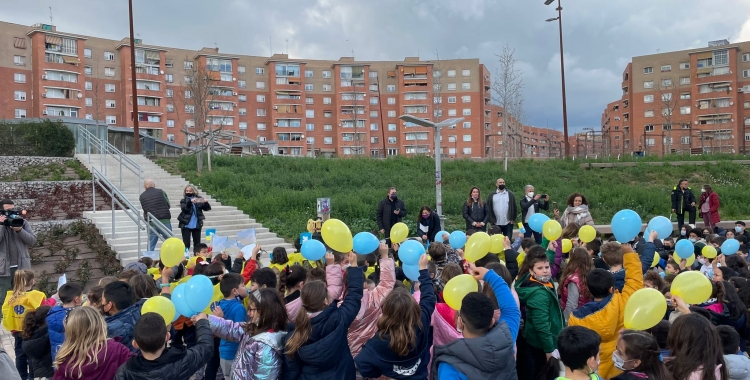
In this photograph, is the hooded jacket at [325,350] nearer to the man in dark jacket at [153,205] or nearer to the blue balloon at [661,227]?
the blue balloon at [661,227]

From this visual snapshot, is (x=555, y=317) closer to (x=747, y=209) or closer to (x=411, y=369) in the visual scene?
(x=411, y=369)

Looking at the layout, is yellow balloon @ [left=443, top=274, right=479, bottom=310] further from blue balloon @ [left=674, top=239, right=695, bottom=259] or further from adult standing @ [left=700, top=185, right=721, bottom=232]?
adult standing @ [left=700, top=185, right=721, bottom=232]

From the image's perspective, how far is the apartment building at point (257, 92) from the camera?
56.7 meters

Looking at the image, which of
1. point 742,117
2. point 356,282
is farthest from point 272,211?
point 742,117

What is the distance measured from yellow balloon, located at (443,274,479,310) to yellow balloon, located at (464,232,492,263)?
848 millimetres

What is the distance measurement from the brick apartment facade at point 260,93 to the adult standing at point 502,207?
45762 mm

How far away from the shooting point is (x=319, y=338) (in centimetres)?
355

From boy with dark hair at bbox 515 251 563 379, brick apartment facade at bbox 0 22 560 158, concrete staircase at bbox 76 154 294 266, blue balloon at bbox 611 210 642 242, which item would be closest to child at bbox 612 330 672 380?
boy with dark hair at bbox 515 251 563 379

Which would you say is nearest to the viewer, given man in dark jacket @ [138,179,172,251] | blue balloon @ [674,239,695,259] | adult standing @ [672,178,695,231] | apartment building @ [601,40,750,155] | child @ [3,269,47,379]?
child @ [3,269,47,379]

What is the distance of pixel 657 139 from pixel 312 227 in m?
60.1

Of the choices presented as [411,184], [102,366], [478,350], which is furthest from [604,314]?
[411,184]

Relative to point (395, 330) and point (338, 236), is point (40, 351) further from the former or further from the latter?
point (395, 330)

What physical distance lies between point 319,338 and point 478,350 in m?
1.16

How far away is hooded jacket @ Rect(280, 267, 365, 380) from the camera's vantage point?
3500 millimetres
